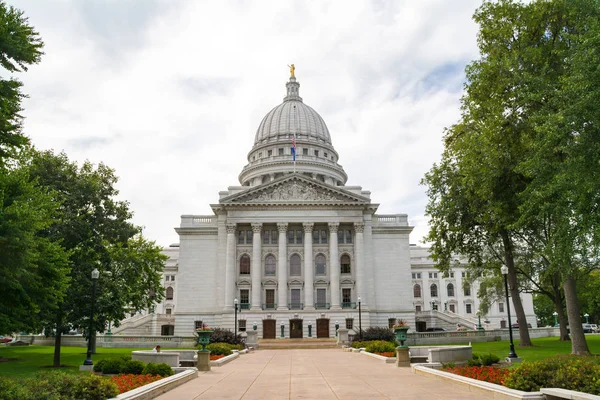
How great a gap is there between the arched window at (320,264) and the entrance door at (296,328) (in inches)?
285

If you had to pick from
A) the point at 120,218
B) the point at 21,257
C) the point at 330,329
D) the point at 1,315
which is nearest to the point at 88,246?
the point at 120,218

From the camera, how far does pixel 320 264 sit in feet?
234

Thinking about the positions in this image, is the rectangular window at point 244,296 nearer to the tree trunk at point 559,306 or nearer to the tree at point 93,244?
the tree at point 93,244

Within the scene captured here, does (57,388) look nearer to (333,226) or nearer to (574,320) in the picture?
(574,320)

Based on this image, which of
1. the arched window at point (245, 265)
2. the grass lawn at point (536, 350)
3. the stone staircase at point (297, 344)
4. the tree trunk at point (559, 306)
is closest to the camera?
the grass lawn at point (536, 350)

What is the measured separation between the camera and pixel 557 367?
44.7 feet

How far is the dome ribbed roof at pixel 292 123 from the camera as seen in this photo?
336 feet

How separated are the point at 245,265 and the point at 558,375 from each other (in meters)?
59.7

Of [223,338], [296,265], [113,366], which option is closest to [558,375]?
[113,366]

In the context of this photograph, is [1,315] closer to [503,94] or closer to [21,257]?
[21,257]

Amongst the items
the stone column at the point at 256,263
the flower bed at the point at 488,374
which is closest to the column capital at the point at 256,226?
the stone column at the point at 256,263

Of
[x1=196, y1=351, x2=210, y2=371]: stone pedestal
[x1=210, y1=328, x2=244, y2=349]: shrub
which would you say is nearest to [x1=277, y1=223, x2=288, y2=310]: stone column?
[x1=210, y1=328, x2=244, y2=349]: shrub

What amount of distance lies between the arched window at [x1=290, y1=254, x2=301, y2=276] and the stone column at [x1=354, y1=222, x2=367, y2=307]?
7638mm

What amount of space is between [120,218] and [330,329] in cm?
3463
